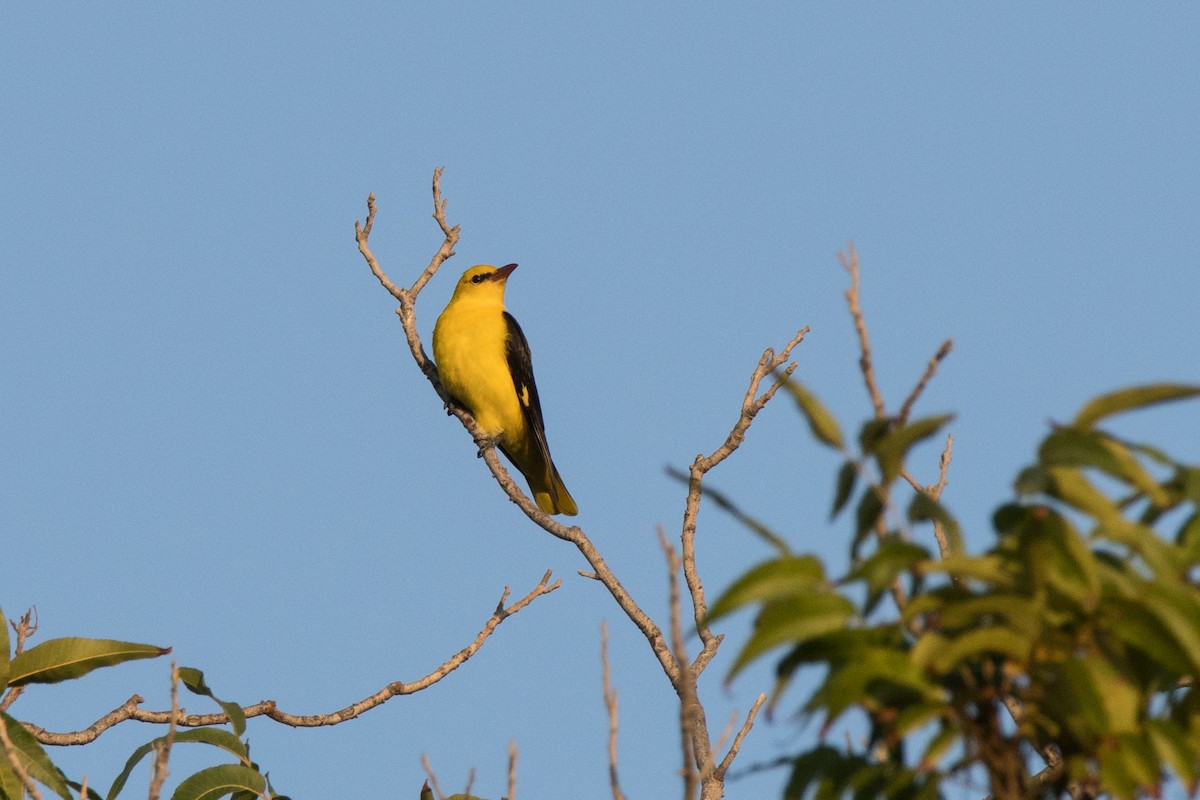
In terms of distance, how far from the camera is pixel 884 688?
6.73 feet

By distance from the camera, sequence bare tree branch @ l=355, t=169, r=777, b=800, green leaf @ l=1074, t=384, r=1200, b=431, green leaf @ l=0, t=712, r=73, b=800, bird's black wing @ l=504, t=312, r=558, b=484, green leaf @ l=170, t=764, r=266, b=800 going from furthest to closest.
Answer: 1. bird's black wing @ l=504, t=312, r=558, b=484
2. bare tree branch @ l=355, t=169, r=777, b=800
3. green leaf @ l=170, t=764, r=266, b=800
4. green leaf @ l=0, t=712, r=73, b=800
5. green leaf @ l=1074, t=384, r=1200, b=431

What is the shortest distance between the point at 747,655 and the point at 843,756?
1.20 ft

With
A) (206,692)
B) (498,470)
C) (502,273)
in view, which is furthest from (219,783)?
(502,273)

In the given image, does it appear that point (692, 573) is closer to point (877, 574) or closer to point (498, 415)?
point (877, 574)

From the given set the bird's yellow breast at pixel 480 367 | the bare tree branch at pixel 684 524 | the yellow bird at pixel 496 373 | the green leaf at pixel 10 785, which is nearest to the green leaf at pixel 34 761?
the green leaf at pixel 10 785

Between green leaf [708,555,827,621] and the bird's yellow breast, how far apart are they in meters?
7.46

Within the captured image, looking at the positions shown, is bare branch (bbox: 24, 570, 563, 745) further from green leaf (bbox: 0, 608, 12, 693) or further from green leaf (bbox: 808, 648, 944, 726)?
green leaf (bbox: 808, 648, 944, 726)

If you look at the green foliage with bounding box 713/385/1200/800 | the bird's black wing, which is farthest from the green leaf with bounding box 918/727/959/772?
the bird's black wing

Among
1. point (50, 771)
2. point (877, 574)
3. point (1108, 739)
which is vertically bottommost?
point (1108, 739)

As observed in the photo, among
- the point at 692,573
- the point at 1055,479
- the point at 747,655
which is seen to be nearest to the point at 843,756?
the point at 747,655

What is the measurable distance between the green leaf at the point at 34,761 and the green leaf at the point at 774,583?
6.24ft

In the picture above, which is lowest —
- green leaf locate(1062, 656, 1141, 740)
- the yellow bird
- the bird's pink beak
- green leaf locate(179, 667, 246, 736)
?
green leaf locate(1062, 656, 1141, 740)

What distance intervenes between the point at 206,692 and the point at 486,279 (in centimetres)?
670

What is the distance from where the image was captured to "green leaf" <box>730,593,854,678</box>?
1.90 metres
